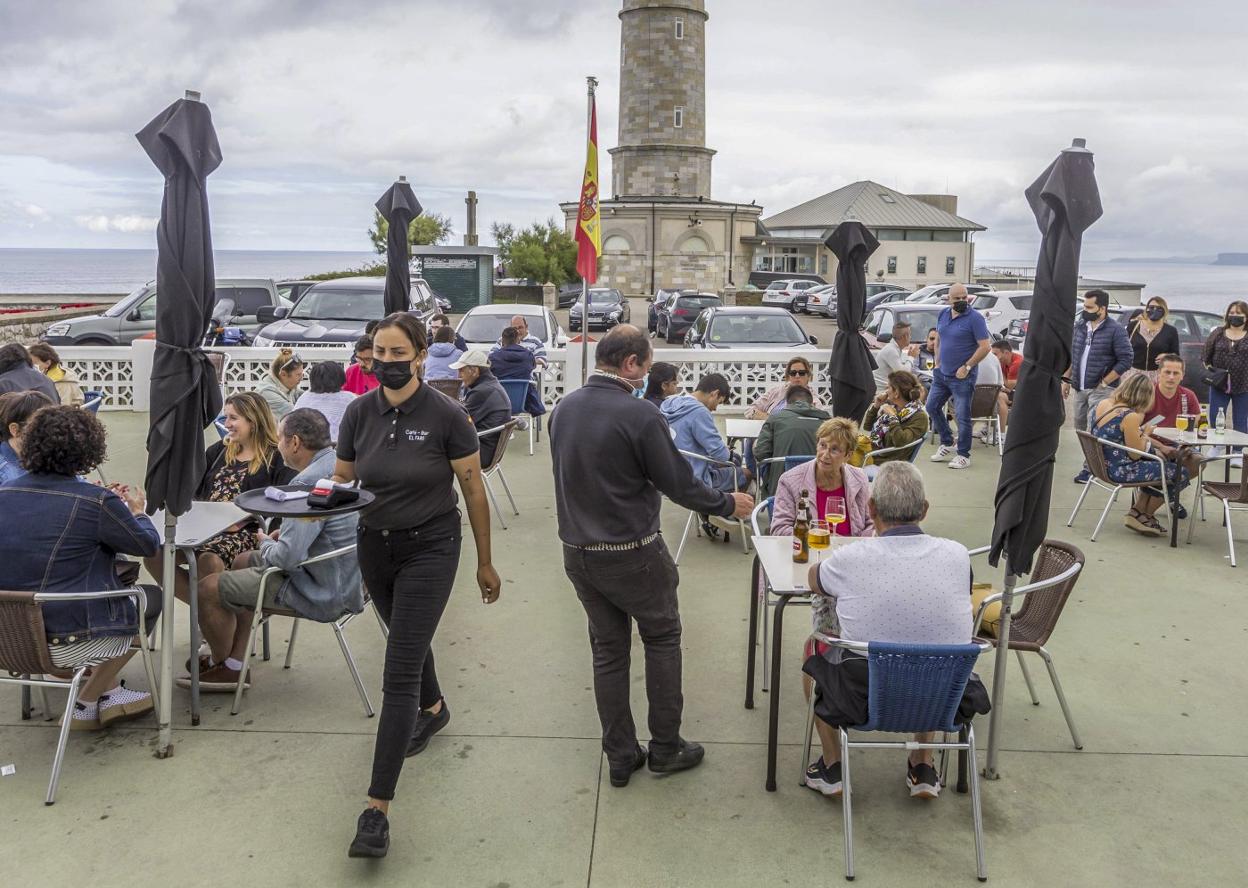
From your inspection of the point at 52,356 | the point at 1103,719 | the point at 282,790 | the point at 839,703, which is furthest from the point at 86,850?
the point at 52,356

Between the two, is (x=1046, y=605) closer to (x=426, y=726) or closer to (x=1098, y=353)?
(x=426, y=726)

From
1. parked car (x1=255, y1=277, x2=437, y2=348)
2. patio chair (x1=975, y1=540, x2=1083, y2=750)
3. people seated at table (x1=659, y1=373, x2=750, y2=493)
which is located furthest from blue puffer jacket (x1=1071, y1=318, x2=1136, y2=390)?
parked car (x1=255, y1=277, x2=437, y2=348)

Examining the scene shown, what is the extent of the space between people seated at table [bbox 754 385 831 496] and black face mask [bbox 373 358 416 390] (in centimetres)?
373

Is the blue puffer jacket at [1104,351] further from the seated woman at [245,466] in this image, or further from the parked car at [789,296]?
the parked car at [789,296]

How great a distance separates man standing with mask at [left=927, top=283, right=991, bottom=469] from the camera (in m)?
10.7

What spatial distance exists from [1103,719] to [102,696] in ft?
15.0

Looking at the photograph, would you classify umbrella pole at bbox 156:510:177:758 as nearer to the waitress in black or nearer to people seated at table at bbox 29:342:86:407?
the waitress in black

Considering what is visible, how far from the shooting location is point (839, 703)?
3.78 metres

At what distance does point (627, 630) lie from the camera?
4.16m

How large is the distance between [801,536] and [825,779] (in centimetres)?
105

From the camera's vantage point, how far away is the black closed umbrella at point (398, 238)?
9648mm

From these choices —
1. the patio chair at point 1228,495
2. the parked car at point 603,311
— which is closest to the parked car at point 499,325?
the patio chair at point 1228,495

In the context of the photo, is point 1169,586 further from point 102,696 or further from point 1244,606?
point 102,696

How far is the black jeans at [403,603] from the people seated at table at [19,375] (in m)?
4.22
